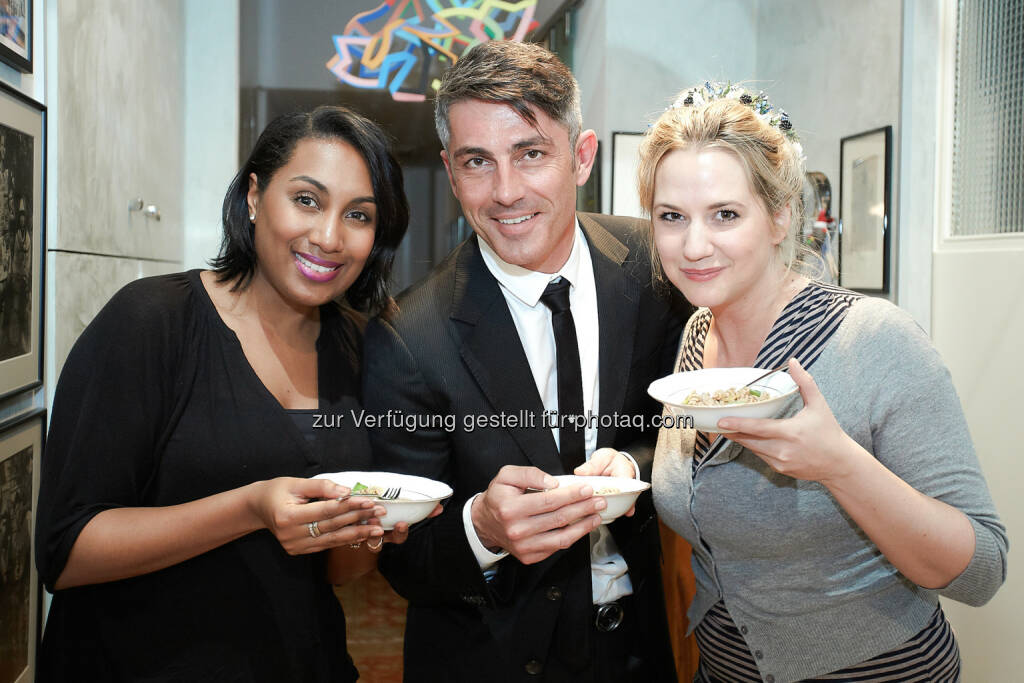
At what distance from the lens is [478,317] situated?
1778 mm

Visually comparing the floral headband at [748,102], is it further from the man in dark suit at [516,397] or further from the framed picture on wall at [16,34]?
the framed picture on wall at [16,34]

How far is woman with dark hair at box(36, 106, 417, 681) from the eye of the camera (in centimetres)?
150

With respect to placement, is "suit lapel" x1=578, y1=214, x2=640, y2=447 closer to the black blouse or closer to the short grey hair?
the short grey hair

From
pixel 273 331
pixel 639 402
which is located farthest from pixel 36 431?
pixel 639 402

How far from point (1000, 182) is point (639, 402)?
197 cm

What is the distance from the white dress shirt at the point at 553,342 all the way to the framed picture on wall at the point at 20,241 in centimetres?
111

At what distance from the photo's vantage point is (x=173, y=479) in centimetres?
160

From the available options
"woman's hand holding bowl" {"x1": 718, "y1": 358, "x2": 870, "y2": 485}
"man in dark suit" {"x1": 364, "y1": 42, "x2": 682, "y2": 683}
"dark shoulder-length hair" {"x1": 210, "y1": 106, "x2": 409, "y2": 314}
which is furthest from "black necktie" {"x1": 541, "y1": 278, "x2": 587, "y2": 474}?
"woman's hand holding bowl" {"x1": 718, "y1": 358, "x2": 870, "y2": 485}

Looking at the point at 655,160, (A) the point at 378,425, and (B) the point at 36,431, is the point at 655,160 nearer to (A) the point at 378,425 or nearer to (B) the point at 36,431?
(A) the point at 378,425

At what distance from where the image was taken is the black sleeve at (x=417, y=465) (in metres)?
1.70

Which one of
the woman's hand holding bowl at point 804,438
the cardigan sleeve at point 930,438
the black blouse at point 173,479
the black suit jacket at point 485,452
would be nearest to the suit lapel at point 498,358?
the black suit jacket at point 485,452

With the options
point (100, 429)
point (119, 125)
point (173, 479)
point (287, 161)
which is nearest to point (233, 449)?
point (173, 479)

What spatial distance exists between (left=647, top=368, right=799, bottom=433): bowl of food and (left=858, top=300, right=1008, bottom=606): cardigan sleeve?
0.58 ft

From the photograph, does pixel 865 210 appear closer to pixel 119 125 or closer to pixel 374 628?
pixel 374 628
